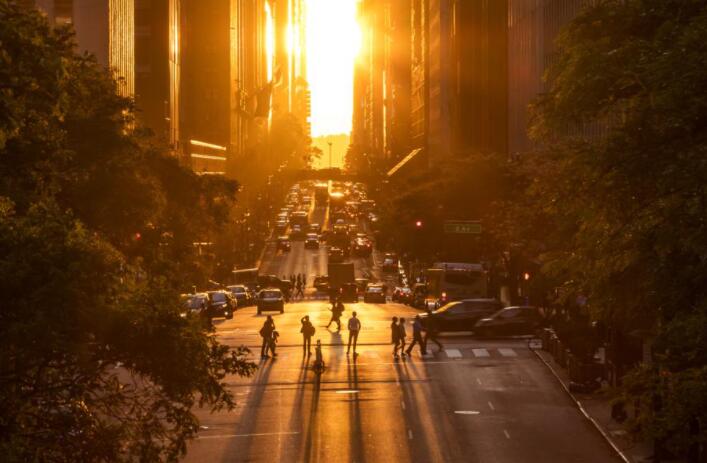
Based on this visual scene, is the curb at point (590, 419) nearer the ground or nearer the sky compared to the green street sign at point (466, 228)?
nearer the ground

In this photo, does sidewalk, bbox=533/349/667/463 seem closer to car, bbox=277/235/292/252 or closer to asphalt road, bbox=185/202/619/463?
asphalt road, bbox=185/202/619/463

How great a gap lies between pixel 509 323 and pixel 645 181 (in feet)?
138

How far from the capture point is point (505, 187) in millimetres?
97375

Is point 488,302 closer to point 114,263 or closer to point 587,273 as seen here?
point 587,273

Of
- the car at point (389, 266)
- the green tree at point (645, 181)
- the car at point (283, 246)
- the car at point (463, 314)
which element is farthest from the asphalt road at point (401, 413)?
the car at point (283, 246)

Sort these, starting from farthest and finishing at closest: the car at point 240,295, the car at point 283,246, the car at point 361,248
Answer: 1. the car at point 283,246
2. the car at point 361,248
3. the car at point 240,295

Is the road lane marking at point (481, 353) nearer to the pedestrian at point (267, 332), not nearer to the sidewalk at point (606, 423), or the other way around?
the sidewalk at point (606, 423)

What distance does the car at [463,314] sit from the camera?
64.5 m

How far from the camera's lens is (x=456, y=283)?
90.4 metres

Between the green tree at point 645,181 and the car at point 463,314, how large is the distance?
38.5m

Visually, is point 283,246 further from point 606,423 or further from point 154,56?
point 606,423

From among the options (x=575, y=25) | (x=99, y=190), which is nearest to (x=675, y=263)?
(x=575, y=25)

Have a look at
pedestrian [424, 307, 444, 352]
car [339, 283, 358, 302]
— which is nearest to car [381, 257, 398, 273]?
car [339, 283, 358, 302]

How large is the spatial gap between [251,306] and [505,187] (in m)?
19.4
